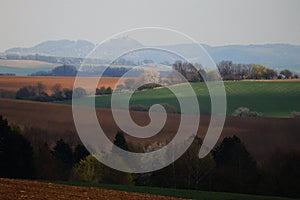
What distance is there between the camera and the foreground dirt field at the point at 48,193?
41.9 ft

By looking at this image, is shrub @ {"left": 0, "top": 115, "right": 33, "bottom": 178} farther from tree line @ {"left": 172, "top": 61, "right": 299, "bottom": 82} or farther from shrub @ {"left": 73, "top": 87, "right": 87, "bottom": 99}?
tree line @ {"left": 172, "top": 61, "right": 299, "bottom": 82}

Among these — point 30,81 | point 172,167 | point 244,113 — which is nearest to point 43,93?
point 30,81

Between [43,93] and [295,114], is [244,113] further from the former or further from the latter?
[43,93]

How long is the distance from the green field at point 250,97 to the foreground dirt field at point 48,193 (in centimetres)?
2486

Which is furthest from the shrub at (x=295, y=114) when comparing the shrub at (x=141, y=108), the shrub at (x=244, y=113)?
the shrub at (x=141, y=108)

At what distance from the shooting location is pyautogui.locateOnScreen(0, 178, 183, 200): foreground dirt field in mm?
12780

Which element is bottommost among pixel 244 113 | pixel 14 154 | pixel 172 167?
pixel 172 167

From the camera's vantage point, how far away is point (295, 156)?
3588 cm

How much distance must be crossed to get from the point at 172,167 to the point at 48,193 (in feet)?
72.7

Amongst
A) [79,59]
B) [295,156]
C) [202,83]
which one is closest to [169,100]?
[202,83]

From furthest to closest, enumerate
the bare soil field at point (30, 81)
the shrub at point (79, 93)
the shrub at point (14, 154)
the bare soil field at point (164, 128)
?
the bare soil field at point (30, 81)
the shrub at point (79, 93)
the bare soil field at point (164, 128)
the shrub at point (14, 154)

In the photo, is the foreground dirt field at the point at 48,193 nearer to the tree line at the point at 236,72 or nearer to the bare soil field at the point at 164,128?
the bare soil field at the point at 164,128

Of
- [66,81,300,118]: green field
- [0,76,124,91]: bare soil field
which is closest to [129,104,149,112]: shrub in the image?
[66,81,300,118]: green field

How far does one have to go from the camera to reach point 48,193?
13.4 m
